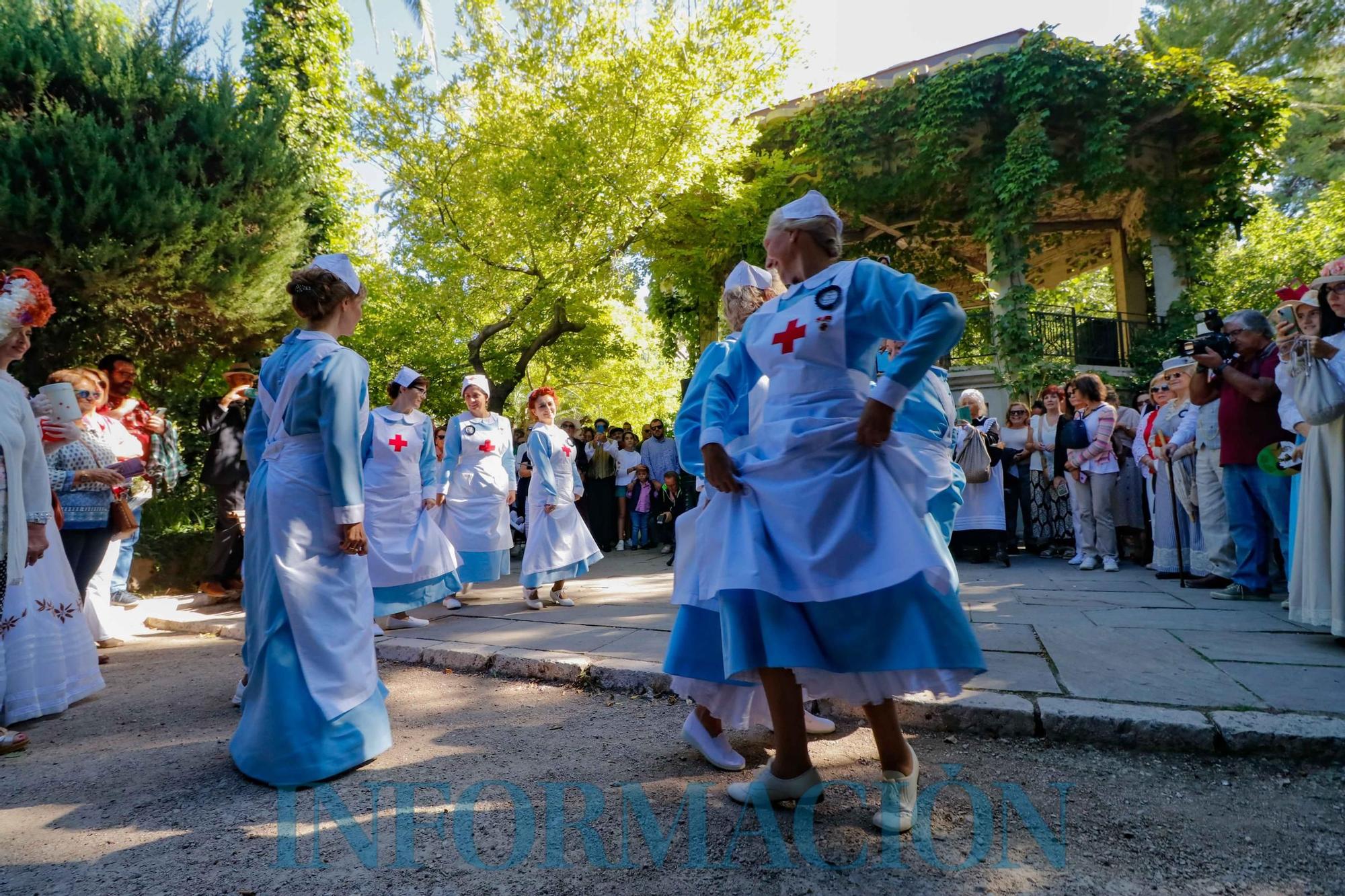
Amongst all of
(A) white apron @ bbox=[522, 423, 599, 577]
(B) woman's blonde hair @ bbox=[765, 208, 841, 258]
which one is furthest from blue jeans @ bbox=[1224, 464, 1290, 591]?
(A) white apron @ bbox=[522, 423, 599, 577]

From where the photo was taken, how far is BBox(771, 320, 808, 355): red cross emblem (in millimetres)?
2508

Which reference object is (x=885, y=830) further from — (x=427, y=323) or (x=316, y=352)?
(x=427, y=323)

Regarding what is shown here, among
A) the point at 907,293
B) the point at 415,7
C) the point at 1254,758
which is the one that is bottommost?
the point at 1254,758

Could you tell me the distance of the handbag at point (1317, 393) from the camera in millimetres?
4043

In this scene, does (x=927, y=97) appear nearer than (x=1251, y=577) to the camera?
No

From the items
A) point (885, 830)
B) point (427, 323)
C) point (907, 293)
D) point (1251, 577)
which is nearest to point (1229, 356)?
point (1251, 577)

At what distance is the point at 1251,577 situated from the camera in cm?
597

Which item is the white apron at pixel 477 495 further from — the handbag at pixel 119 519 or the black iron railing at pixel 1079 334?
the black iron railing at pixel 1079 334

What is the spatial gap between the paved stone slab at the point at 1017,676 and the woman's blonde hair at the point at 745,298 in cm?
196

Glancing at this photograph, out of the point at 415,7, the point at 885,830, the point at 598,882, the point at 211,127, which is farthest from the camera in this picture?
the point at 415,7

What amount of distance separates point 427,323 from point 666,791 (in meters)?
14.6

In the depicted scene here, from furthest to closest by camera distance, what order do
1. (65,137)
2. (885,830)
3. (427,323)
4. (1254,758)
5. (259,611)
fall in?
(427,323), (65,137), (259,611), (1254,758), (885,830)

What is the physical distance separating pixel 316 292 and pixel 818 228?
2.23 m

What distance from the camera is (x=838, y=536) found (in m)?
2.29
